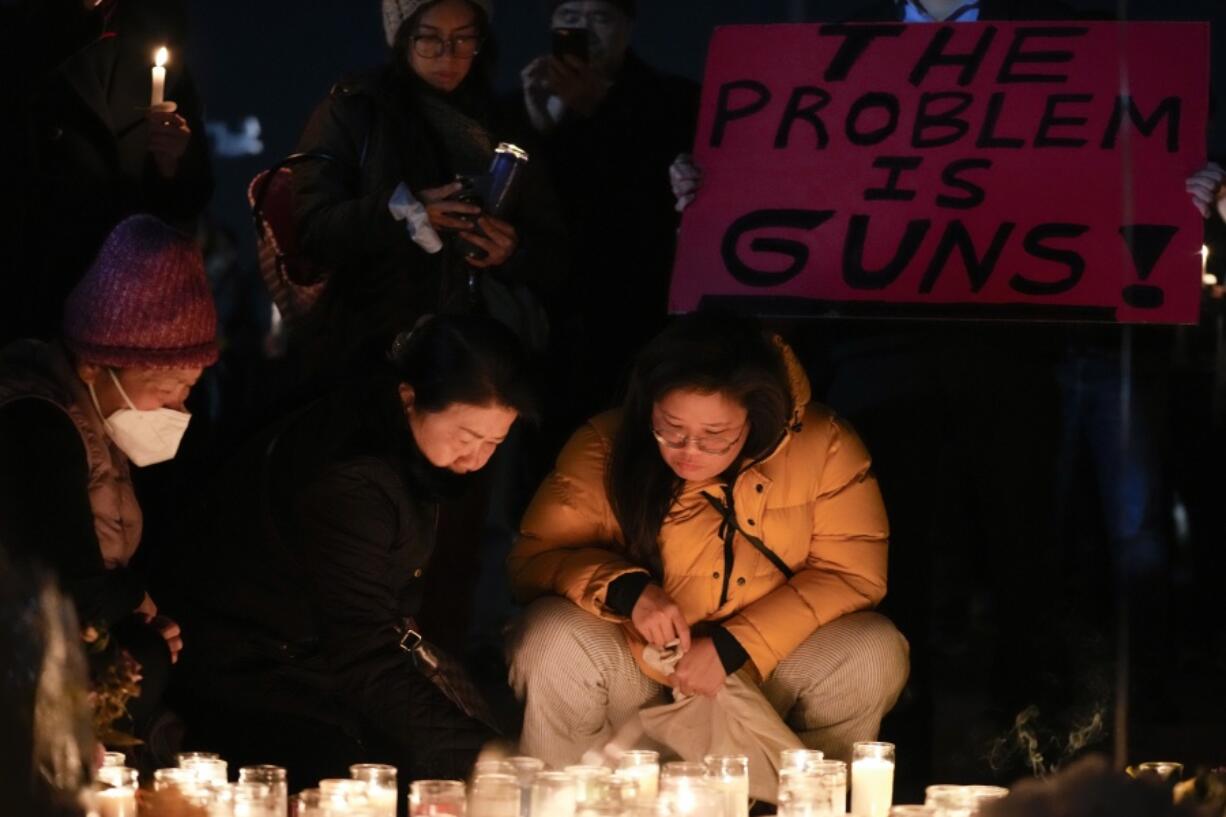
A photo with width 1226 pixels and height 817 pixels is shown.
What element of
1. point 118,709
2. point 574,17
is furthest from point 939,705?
point 118,709

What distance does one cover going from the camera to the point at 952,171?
5.94 metres

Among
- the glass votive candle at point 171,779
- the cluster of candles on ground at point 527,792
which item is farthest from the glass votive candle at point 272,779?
the glass votive candle at point 171,779

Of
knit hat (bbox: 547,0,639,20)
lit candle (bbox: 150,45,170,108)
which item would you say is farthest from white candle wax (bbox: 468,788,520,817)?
knit hat (bbox: 547,0,639,20)

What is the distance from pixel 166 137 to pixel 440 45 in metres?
0.81

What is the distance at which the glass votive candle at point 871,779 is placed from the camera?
4723 millimetres

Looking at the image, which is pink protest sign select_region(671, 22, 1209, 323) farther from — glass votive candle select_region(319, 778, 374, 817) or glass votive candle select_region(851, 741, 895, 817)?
glass votive candle select_region(319, 778, 374, 817)

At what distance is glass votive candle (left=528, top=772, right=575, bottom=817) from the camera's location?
4.32m

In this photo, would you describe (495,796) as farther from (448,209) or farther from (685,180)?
(685,180)

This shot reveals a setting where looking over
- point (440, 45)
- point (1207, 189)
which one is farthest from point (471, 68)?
point (1207, 189)

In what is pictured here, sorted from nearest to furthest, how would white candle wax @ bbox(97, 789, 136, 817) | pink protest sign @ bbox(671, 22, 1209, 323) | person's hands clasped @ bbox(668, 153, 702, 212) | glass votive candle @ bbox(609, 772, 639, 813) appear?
white candle wax @ bbox(97, 789, 136, 817) → glass votive candle @ bbox(609, 772, 639, 813) → pink protest sign @ bbox(671, 22, 1209, 323) → person's hands clasped @ bbox(668, 153, 702, 212)

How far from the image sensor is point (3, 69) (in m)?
5.23

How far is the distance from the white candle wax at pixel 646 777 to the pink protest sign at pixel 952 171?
1.81 m

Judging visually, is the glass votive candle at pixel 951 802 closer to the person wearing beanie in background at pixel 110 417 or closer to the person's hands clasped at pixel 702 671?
the person's hands clasped at pixel 702 671

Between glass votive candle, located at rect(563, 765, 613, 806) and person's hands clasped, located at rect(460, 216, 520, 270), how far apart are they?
1.81 meters
